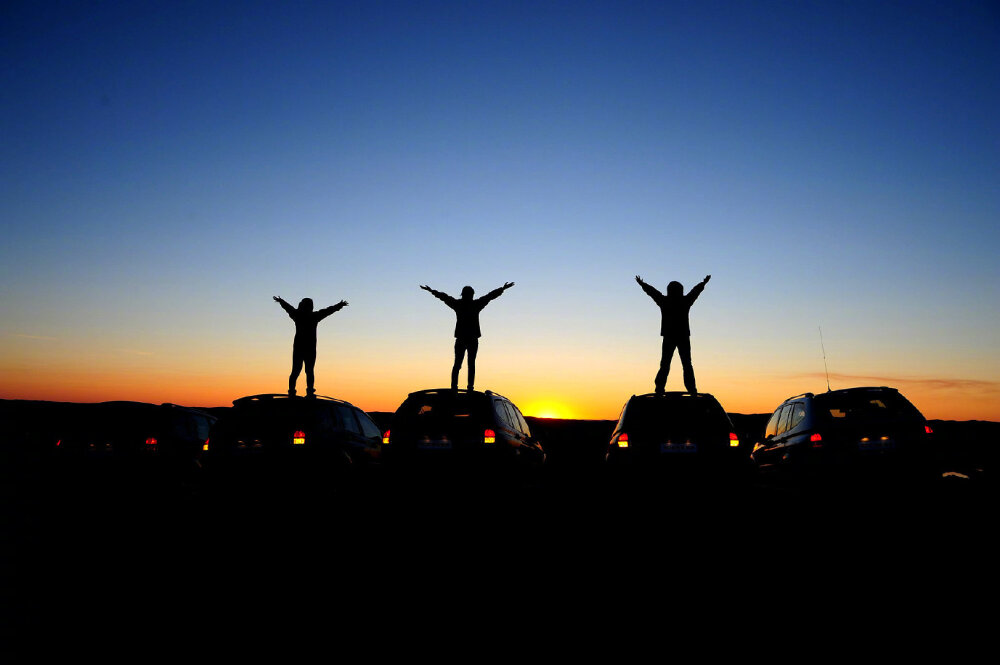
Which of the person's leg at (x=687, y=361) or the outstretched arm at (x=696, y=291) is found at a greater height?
the outstretched arm at (x=696, y=291)

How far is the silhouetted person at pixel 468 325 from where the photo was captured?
1410cm

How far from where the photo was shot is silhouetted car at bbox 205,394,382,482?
930 cm

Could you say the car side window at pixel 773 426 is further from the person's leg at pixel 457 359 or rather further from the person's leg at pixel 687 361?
the person's leg at pixel 457 359

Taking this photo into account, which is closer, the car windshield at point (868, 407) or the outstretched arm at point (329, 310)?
the car windshield at point (868, 407)

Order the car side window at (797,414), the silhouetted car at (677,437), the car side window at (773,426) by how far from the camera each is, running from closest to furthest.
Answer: the silhouetted car at (677,437)
the car side window at (797,414)
the car side window at (773,426)

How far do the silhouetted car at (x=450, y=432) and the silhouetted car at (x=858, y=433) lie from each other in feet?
14.5

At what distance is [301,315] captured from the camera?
47.6 feet

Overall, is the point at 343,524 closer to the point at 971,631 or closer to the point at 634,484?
the point at 634,484

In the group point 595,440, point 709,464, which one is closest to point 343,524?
point 709,464

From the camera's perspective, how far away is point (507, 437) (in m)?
10.3

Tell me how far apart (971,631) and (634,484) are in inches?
204

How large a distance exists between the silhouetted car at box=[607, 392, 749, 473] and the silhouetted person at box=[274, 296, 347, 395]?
287 inches

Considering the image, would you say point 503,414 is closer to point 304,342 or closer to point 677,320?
point 677,320

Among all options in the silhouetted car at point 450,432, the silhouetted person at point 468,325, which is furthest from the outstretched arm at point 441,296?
the silhouetted car at point 450,432
